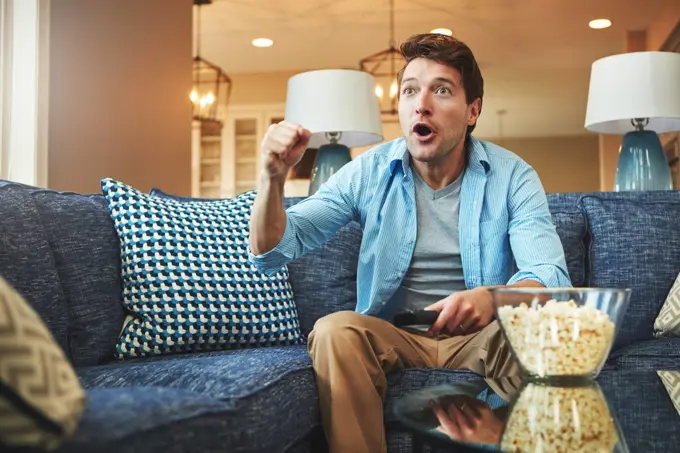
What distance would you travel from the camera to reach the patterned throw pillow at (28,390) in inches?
30.6

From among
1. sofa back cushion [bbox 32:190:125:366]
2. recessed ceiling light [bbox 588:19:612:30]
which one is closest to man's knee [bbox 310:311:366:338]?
sofa back cushion [bbox 32:190:125:366]

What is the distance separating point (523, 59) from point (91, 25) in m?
5.19

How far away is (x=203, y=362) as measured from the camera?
1.50 meters

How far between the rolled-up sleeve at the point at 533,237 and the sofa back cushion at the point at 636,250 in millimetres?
429

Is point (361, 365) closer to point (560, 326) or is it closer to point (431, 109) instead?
point (560, 326)

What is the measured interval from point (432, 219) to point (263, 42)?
16.8 ft

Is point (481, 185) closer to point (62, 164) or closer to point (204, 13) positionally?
point (62, 164)

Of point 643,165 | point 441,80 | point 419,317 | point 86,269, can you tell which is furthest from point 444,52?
point 643,165

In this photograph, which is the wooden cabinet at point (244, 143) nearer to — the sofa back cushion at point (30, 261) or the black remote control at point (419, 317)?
the sofa back cushion at point (30, 261)

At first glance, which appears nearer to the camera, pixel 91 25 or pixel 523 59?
pixel 91 25

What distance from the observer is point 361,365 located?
1.47m

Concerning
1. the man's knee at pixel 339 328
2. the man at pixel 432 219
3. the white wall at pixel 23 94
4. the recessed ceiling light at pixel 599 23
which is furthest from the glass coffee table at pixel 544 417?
the recessed ceiling light at pixel 599 23

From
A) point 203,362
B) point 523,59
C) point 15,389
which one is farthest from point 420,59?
point 523,59

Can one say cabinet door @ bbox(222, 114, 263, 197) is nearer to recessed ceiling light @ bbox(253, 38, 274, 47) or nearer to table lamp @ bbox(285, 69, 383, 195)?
recessed ceiling light @ bbox(253, 38, 274, 47)
